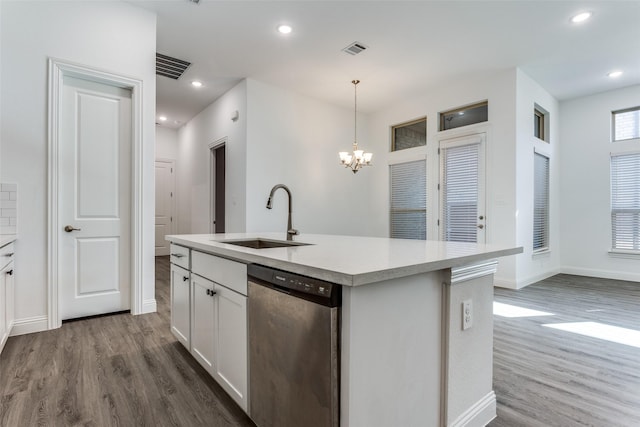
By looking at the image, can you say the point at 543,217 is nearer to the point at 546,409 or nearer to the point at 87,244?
the point at 546,409

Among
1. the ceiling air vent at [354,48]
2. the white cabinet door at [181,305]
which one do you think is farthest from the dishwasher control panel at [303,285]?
the ceiling air vent at [354,48]

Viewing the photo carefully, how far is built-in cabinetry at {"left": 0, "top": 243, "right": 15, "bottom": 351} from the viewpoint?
6.93ft

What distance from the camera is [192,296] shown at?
2.04 metres

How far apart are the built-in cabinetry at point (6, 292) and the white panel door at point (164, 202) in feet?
16.6

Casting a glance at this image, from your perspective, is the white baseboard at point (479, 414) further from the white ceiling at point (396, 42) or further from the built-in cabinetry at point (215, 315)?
the white ceiling at point (396, 42)

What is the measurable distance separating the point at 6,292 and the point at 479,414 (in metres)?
3.13

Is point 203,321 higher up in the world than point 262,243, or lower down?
lower down

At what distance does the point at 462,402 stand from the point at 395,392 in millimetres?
514

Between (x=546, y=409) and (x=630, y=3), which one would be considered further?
(x=630, y=3)

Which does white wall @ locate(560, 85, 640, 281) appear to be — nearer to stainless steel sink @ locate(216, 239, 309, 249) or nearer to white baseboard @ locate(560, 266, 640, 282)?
white baseboard @ locate(560, 266, 640, 282)

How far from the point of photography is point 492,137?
179 inches

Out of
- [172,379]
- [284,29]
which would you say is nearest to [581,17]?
[284,29]

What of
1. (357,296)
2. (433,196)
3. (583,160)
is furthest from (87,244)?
(583,160)

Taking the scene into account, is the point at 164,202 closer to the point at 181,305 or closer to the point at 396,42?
the point at 181,305
